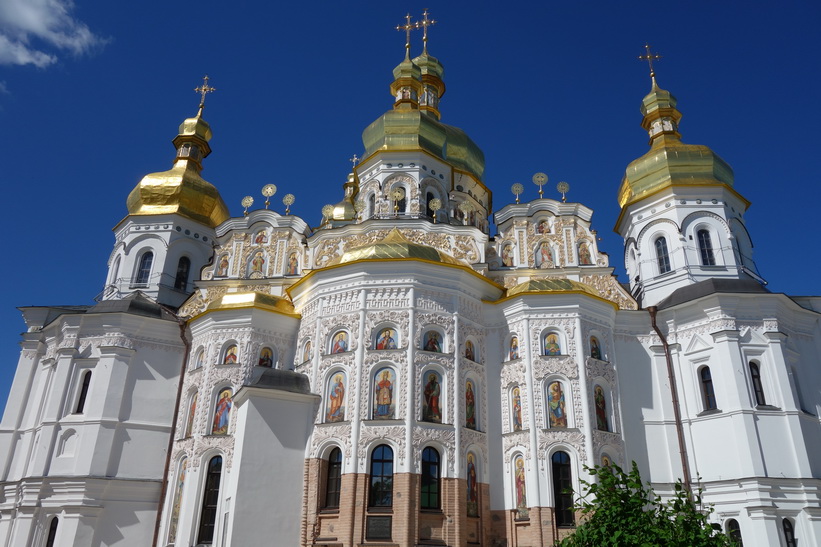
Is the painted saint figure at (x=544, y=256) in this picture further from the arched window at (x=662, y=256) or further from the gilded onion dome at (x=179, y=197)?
the gilded onion dome at (x=179, y=197)

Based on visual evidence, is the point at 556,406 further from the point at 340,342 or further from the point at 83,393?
the point at 83,393

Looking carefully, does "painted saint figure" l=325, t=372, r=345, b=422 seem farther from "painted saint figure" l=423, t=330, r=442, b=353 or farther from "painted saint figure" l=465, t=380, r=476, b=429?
"painted saint figure" l=465, t=380, r=476, b=429

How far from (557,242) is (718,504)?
350 inches

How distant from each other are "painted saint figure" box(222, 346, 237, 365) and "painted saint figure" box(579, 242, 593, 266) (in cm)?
1113

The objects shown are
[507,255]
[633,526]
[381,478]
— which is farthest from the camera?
[507,255]

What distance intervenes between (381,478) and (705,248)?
13420 mm

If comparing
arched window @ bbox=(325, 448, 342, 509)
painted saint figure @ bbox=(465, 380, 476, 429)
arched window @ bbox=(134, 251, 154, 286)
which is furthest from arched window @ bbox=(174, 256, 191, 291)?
painted saint figure @ bbox=(465, 380, 476, 429)

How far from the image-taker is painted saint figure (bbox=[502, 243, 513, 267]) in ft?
72.0

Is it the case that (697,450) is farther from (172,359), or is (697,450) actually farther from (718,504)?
(172,359)

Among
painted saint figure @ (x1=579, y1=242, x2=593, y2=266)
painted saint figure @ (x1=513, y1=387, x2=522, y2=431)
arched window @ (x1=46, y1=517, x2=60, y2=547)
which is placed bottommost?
arched window @ (x1=46, y1=517, x2=60, y2=547)

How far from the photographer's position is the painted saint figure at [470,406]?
17562 millimetres

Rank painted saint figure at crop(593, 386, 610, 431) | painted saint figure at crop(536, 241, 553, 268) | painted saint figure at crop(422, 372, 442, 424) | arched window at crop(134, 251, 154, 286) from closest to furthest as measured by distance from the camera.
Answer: painted saint figure at crop(422, 372, 442, 424)
painted saint figure at crop(593, 386, 610, 431)
painted saint figure at crop(536, 241, 553, 268)
arched window at crop(134, 251, 154, 286)

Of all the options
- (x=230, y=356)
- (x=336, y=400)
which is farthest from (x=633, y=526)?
(x=230, y=356)

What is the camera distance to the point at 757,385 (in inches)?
722
